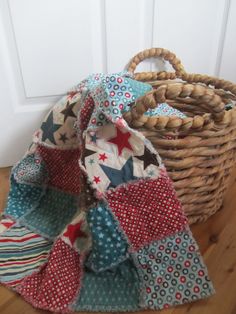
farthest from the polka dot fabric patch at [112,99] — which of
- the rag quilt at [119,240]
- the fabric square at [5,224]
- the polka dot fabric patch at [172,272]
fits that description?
the fabric square at [5,224]

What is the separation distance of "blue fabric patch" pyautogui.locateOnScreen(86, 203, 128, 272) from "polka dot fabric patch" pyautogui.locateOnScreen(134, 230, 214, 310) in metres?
0.04

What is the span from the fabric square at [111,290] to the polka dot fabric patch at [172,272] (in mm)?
26

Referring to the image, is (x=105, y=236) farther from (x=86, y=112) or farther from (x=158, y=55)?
(x=158, y=55)

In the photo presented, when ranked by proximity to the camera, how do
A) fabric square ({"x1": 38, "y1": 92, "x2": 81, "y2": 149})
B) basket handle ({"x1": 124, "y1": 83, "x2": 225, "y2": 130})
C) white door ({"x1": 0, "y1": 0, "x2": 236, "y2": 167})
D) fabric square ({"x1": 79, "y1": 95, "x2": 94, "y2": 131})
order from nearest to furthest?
basket handle ({"x1": 124, "y1": 83, "x2": 225, "y2": 130}), fabric square ({"x1": 79, "y1": 95, "x2": 94, "y2": 131}), fabric square ({"x1": 38, "y1": 92, "x2": 81, "y2": 149}), white door ({"x1": 0, "y1": 0, "x2": 236, "y2": 167})

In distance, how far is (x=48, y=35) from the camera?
87 cm

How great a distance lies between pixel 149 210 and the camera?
539mm

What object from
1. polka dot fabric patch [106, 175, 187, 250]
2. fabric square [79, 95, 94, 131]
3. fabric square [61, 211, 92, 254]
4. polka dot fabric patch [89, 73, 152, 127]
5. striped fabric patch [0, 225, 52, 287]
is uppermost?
polka dot fabric patch [89, 73, 152, 127]

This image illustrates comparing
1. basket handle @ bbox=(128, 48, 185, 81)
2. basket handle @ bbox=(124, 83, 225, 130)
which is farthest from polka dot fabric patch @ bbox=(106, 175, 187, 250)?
basket handle @ bbox=(128, 48, 185, 81)

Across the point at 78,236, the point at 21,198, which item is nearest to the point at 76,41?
the point at 21,198

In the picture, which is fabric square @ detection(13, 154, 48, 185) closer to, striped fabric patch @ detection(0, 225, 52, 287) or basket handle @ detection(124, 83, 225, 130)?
striped fabric patch @ detection(0, 225, 52, 287)

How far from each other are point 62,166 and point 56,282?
30 centimetres

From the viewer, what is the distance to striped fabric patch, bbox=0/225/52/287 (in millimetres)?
591

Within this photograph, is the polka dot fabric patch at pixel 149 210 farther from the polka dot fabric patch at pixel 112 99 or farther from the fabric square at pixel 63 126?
the fabric square at pixel 63 126

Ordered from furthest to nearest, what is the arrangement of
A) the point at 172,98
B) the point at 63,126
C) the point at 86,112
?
1. the point at 63,126
2. the point at 86,112
3. the point at 172,98
